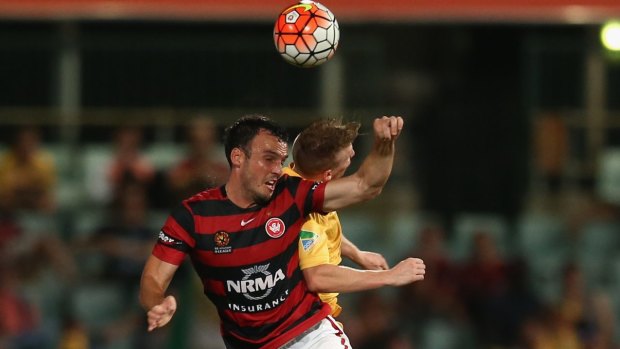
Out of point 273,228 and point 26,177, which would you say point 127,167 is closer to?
point 26,177

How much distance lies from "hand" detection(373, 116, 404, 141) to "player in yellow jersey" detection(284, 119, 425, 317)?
41 cm

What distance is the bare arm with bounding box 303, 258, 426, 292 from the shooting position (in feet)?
18.6

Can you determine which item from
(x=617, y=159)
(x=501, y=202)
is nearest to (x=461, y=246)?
(x=501, y=202)

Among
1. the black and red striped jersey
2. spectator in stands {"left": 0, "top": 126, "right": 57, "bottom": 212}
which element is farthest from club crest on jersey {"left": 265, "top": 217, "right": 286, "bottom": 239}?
spectator in stands {"left": 0, "top": 126, "right": 57, "bottom": 212}

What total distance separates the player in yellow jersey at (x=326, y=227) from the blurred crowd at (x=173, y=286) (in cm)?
399

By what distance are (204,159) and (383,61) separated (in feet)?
11.5

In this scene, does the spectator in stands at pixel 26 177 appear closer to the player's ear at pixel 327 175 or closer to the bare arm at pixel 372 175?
the player's ear at pixel 327 175

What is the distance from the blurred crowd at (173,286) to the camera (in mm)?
10664

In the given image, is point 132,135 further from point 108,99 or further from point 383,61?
point 383,61

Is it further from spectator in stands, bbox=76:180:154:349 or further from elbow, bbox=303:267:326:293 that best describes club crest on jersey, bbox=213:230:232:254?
spectator in stands, bbox=76:180:154:349

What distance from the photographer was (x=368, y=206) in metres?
12.9

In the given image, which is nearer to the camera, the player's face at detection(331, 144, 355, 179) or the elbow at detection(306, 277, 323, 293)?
the elbow at detection(306, 277, 323, 293)

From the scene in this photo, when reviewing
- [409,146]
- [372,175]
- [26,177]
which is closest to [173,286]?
[26,177]

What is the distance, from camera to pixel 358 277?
5.85m
